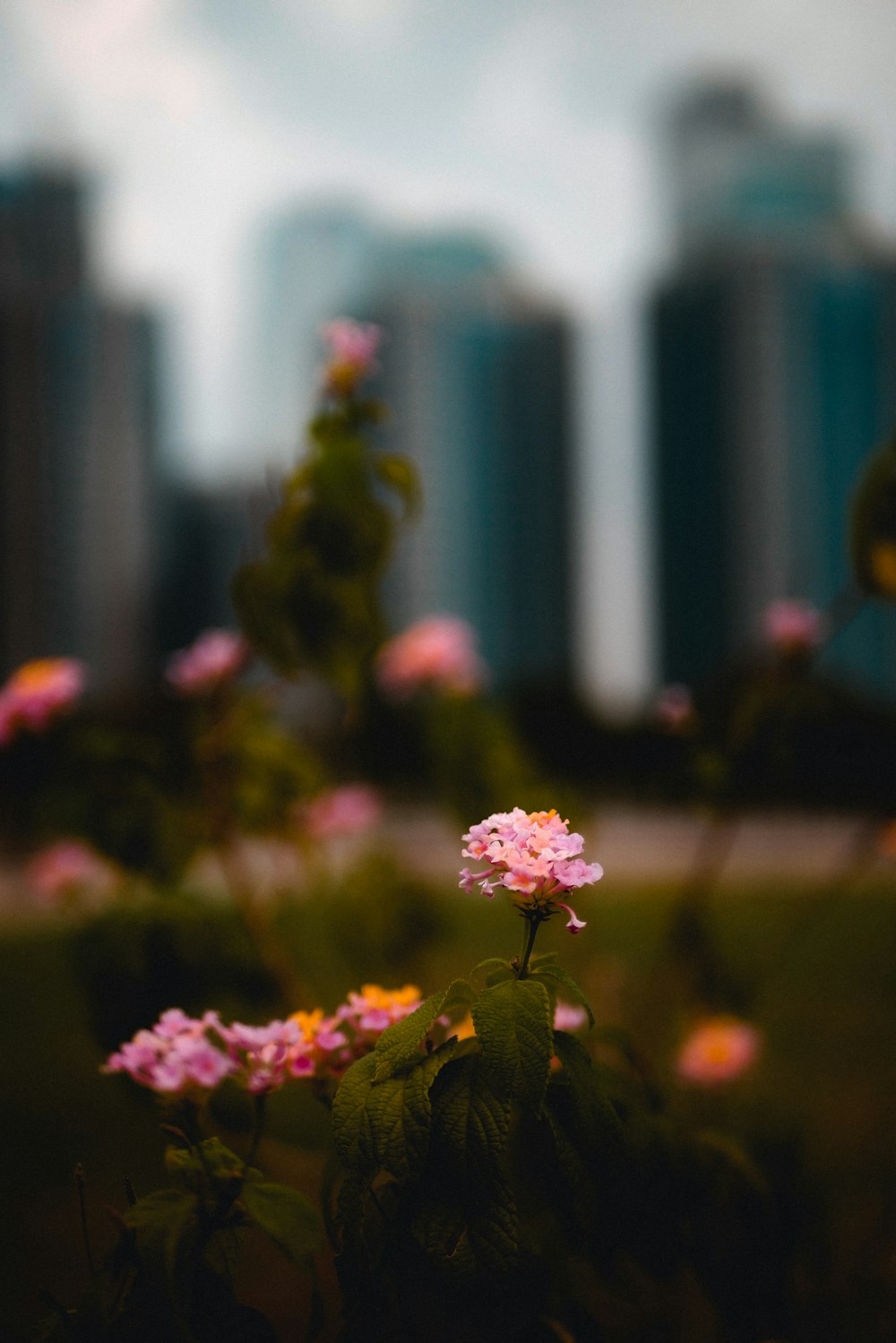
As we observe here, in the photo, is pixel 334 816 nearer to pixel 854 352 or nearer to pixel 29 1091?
pixel 29 1091

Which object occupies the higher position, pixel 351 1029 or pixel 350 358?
pixel 350 358

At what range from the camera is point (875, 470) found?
1.47 m

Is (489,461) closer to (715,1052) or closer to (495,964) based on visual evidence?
(715,1052)

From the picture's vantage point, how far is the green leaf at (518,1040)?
751mm

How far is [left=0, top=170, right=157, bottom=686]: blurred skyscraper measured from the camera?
41.7 metres

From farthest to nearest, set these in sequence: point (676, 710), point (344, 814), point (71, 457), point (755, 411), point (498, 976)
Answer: point (755, 411)
point (71, 457)
point (344, 814)
point (676, 710)
point (498, 976)

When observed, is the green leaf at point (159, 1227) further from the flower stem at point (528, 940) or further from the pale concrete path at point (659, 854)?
the pale concrete path at point (659, 854)

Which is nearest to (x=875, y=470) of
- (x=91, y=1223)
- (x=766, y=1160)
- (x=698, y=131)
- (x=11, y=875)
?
(x=766, y=1160)

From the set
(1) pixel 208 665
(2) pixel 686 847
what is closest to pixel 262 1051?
(1) pixel 208 665

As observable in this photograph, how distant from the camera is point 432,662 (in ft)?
7.78

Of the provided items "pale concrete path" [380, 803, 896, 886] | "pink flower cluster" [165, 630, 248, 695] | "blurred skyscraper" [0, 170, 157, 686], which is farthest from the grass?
"blurred skyscraper" [0, 170, 157, 686]

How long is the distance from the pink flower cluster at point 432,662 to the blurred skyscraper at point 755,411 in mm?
40849

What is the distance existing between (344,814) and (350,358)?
118cm

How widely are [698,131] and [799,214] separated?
1114 centimetres
